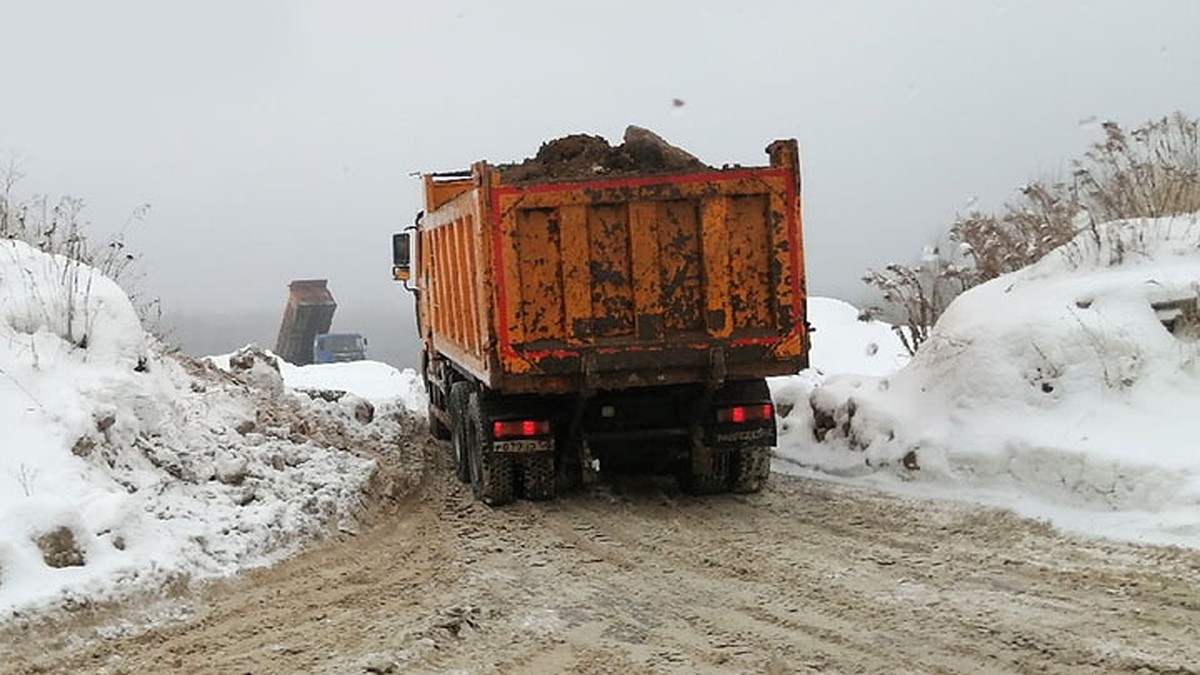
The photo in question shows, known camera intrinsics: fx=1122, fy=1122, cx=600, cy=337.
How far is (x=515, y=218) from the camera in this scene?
8.73 meters

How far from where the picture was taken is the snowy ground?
21.7 feet

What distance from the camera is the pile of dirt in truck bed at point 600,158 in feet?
32.6

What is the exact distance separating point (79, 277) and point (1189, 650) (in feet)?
30.3

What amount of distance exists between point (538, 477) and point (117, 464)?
11.0 ft

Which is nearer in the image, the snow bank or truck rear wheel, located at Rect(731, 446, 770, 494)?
truck rear wheel, located at Rect(731, 446, 770, 494)

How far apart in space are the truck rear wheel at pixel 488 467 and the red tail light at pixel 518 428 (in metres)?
0.14

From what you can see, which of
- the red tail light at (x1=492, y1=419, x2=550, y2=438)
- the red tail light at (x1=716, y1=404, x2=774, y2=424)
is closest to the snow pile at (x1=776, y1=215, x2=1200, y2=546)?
the red tail light at (x1=716, y1=404, x2=774, y2=424)

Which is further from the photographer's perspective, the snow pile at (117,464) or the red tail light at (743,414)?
the red tail light at (743,414)

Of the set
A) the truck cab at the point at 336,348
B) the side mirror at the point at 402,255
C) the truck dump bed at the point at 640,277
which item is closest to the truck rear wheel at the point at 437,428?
the side mirror at the point at 402,255

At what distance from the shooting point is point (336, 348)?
34.8 meters

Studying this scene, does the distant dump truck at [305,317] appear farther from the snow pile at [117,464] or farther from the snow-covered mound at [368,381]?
the snow pile at [117,464]

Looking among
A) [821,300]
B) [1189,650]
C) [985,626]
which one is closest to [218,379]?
[985,626]

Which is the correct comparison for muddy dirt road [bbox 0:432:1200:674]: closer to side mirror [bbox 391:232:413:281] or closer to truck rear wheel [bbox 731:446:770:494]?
truck rear wheel [bbox 731:446:770:494]

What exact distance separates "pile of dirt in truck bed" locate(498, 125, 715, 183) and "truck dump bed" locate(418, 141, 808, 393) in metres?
0.94
